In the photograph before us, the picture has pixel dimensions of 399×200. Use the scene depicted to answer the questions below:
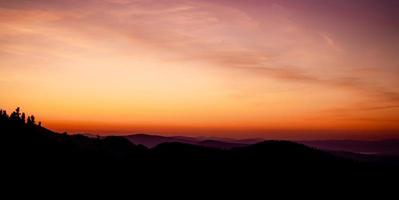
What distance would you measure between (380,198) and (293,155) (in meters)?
23.1

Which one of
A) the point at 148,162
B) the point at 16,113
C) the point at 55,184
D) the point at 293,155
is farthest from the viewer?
the point at 293,155

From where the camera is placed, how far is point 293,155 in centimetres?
9456

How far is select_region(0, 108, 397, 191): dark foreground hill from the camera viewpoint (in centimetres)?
5691

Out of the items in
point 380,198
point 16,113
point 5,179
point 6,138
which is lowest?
point 380,198

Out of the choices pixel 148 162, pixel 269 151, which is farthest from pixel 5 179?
pixel 269 151

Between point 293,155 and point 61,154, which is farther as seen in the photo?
point 293,155

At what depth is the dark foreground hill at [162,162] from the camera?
56906 millimetres

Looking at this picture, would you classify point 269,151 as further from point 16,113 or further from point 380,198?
point 16,113

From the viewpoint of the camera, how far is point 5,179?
48.7 meters

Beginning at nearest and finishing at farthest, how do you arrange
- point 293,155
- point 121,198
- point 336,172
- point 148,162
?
point 121,198 < point 148,162 < point 336,172 < point 293,155

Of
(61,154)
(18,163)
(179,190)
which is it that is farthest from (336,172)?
(18,163)

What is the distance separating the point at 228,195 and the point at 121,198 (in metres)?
19.6

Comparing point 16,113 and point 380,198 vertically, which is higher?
point 16,113

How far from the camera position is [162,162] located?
80.4 meters
